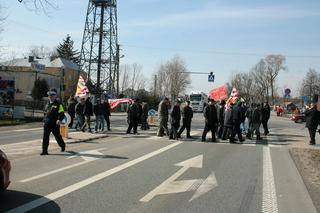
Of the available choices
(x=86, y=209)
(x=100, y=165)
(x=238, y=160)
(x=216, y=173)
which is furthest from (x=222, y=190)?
(x=238, y=160)

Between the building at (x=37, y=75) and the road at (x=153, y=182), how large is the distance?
192 ft

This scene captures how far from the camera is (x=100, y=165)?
11109 mm

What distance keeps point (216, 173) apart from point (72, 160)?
3843mm

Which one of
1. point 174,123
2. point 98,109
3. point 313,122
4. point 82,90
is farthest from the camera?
point 82,90

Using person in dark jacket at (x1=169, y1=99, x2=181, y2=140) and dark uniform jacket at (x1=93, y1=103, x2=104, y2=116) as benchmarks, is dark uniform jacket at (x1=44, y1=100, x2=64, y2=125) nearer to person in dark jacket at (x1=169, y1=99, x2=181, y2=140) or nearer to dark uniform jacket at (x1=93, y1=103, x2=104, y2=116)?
person in dark jacket at (x1=169, y1=99, x2=181, y2=140)

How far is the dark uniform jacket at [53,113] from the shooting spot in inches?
511

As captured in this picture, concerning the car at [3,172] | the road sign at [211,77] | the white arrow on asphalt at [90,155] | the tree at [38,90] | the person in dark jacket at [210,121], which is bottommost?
the white arrow on asphalt at [90,155]

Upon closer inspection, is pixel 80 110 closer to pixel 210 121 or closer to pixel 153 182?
pixel 210 121

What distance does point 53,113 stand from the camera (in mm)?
13031

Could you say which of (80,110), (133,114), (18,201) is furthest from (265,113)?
(18,201)

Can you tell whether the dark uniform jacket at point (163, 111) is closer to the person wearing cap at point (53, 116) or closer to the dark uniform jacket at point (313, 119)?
the dark uniform jacket at point (313, 119)

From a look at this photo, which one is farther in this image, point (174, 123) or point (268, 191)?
point (174, 123)

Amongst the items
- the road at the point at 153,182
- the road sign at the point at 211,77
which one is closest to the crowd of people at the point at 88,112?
the road at the point at 153,182

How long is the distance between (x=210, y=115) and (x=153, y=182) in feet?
32.6
